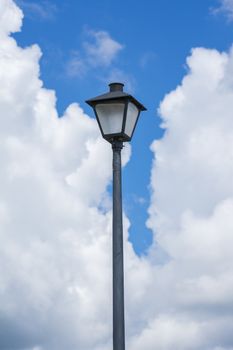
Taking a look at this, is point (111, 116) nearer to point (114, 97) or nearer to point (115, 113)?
Result: point (115, 113)

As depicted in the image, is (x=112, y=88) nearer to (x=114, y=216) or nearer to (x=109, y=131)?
(x=109, y=131)

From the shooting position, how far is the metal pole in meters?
13.0

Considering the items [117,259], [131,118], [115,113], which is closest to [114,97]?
[115,113]

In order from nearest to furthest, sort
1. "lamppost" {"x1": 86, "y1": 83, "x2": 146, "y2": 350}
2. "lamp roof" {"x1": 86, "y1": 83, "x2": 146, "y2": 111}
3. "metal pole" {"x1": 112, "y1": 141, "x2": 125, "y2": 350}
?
"metal pole" {"x1": 112, "y1": 141, "x2": 125, "y2": 350} → "lamppost" {"x1": 86, "y1": 83, "x2": 146, "y2": 350} → "lamp roof" {"x1": 86, "y1": 83, "x2": 146, "y2": 111}

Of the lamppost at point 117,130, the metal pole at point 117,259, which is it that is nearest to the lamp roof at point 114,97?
the lamppost at point 117,130

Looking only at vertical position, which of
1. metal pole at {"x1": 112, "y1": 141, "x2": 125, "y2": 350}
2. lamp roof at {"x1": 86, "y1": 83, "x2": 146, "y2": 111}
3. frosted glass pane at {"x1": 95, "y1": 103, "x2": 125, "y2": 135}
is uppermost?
lamp roof at {"x1": 86, "y1": 83, "x2": 146, "y2": 111}

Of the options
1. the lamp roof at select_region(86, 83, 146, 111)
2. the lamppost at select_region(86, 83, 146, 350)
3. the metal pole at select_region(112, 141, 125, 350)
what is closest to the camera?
the metal pole at select_region(112, 141, 125, 350)

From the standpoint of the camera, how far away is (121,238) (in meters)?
13.5

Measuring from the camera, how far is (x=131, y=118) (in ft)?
45.2

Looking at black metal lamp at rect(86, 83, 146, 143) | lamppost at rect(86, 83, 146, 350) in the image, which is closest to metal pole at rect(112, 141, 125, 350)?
lamppost at rect(86, 83, 146, 350)

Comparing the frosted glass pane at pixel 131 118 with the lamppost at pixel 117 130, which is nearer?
the lamppost at pixel 117 130

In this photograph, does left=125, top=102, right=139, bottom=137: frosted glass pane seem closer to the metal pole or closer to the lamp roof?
the lamp roof

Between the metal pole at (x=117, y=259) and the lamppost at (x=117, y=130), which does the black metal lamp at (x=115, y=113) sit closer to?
the lamppost at (x=117, y=130)

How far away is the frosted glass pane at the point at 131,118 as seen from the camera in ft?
44.8
